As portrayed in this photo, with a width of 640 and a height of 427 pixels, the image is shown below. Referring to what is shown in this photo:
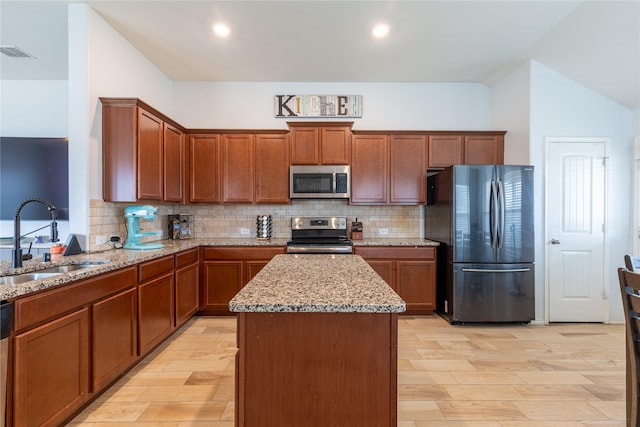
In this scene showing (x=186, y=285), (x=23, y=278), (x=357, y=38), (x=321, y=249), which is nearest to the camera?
(x=23, y=278)

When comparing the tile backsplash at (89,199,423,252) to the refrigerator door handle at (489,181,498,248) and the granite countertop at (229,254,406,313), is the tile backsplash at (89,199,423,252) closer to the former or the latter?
the refrigerator door handle at (489,181,498,248)

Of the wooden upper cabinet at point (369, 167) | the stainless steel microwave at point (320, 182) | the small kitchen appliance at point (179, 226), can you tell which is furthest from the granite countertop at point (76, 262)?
the wooden upper cabinet at point (369, 167)

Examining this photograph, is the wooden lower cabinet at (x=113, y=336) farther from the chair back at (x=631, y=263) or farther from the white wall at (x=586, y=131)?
the white wall at (x=586, y=131)

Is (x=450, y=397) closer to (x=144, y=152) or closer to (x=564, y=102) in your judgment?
(x=144, y=152)

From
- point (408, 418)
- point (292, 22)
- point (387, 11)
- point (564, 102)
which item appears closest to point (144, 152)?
point (292, 22)

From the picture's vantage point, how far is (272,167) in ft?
13.6

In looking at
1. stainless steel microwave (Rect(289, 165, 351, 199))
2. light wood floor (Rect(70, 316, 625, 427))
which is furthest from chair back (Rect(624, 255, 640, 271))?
stainless steel microwave (Rect(289, 165, 351, 199))

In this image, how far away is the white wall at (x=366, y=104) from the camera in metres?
4.43

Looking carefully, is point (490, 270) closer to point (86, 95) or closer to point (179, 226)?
point (179, 226)

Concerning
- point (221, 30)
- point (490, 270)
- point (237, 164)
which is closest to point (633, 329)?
point (490, 270)

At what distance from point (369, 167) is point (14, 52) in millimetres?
4218

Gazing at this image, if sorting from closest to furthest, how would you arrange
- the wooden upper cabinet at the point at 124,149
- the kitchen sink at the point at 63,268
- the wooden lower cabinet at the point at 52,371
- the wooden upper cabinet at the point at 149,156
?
the wooden lower cabinet at the point at 52,371 < the kitchen sink at the point at 63,268 < the wooden upper cabinet at the point at 124,149 < the wooden upper cabinet at the point at 149,156

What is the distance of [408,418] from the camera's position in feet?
6.53

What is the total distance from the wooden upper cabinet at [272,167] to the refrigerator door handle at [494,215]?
2.41 metres
